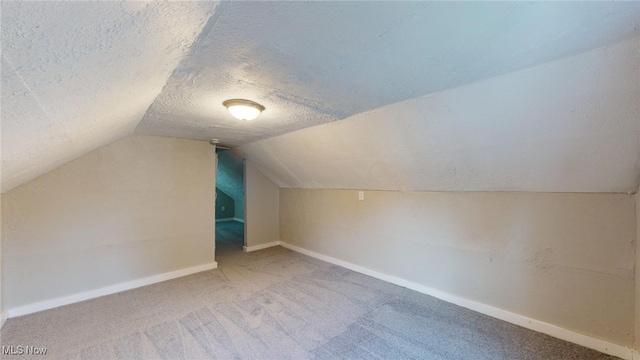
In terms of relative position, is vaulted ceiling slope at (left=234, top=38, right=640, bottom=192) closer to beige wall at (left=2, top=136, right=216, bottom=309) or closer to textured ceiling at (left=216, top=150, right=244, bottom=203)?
beige wall at (left=2, top=136, right=216, bottom=309)

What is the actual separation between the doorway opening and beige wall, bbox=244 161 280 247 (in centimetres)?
33

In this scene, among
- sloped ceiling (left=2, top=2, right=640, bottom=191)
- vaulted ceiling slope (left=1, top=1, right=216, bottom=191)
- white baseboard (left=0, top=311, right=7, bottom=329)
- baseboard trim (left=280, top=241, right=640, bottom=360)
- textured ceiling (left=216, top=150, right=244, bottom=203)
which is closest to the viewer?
vaulted ceiling slope (left=1, top=1, right=216, bottom=191)

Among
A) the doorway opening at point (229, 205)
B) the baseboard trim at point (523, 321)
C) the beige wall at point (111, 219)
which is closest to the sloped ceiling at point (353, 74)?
the beige wall at point (111, 219)

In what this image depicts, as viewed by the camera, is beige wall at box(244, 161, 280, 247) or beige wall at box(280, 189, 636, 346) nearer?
beige wall at box(280, 189, 636, 346)

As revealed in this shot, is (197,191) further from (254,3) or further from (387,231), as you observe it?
(254,3)

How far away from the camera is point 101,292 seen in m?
2.74

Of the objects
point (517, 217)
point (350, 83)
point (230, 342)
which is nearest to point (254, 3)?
point (350, 83)

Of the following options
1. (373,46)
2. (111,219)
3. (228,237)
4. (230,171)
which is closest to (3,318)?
(111,219)

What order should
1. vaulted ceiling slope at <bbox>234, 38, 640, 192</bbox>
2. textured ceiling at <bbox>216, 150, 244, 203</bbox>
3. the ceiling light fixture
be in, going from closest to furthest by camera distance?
vaulted ceiling slope at <bbox>234, 38, 640, 192</bbox> → the ceiling light fixture → textured ceiling at <bbox>216, 150, 244, 203</bbox>

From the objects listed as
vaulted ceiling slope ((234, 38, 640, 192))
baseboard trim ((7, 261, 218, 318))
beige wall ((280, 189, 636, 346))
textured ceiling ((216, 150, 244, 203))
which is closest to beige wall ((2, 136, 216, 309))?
baseboard trim ((7, 261, 218, 318))

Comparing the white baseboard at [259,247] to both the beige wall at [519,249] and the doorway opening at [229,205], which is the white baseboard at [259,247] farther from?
the beige wall at [519,249]

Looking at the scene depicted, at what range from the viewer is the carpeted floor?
1824mm

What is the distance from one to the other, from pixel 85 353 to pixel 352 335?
1962mm

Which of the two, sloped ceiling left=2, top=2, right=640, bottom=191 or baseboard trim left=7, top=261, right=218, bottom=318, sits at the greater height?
sloped ceiling left=2, top=2, right=640, bottom=191
